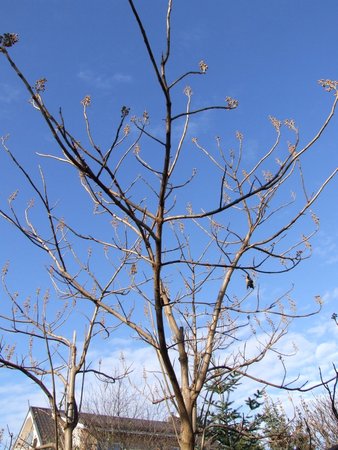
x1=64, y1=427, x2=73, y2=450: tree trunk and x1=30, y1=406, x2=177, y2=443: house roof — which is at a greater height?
x1=30, y1=406, x2=177, y2=443: house roof

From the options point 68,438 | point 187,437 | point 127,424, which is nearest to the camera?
point 187,437

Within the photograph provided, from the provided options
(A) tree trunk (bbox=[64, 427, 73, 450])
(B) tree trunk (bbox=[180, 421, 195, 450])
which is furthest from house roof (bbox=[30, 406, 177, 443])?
(B) tree trunk (bbox=[180, 421, 195, 450])

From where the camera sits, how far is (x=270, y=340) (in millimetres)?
3969

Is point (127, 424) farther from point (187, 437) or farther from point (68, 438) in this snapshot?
point (187, 437)

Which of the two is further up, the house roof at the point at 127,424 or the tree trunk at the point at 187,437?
the house roof at the point at 127,424

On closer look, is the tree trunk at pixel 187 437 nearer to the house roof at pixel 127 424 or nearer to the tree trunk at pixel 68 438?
the tree trunk at pixel 68 438

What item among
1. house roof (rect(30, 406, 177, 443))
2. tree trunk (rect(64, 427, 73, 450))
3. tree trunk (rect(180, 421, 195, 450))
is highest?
house roof (rect(30, 406, 177, 443))

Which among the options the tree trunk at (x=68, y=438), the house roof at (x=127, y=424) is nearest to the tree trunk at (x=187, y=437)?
the tree trunk at (x=68, y=438)

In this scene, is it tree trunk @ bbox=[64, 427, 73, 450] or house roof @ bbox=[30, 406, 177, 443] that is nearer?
tree trunk @ bbox=[64, 427, 73, 450]

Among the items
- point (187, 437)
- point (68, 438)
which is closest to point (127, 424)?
point (68, 438)

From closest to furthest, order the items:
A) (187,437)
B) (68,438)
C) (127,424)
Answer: (187,437) < (68,438) < (127,424)

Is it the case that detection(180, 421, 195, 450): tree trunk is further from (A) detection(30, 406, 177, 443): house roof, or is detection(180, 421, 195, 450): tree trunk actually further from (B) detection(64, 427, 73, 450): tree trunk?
(A) detection(30, 406, 177, 443): house roof

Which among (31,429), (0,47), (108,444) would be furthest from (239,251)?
(31,429)

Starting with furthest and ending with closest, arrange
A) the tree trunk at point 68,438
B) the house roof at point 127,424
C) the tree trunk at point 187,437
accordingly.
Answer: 1. the house roof at point 127,424
2. the tree trunk at point 68,438
3. the tree trunk at point 187,437
